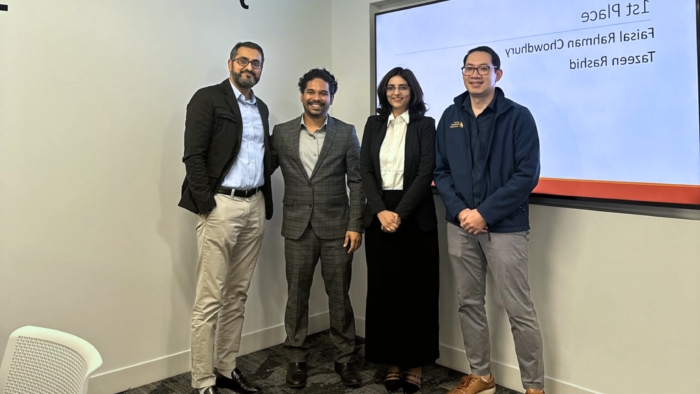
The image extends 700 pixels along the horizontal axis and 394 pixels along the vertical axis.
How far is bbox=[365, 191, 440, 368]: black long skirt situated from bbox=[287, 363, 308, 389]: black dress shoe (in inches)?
18.1

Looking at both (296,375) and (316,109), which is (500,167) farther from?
(296,375)

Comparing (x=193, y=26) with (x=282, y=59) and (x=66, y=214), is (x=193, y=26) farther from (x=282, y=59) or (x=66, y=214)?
(x=66, y=214)

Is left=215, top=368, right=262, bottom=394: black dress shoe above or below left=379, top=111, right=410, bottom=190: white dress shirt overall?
below

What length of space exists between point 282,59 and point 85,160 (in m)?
1.48

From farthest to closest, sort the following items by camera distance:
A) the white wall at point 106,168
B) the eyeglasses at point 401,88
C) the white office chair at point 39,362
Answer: the eyeglasses at point 401,88 < the white wall at point 106,168 < the white office chair at point 39,362

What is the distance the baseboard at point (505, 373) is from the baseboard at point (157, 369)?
3.84 ft

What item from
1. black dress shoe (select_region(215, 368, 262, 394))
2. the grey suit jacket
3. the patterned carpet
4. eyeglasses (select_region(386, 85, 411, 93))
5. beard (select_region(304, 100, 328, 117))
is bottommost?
the patterned carpet

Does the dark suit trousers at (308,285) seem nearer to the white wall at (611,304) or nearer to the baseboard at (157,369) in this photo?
the baseboard at (157,369)

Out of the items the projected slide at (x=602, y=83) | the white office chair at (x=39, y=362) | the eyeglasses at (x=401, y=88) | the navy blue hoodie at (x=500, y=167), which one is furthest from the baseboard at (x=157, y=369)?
the projected slide at (x=602, y=83)

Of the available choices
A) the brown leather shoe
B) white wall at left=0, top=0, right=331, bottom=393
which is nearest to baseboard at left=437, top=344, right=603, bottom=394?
the brown leather shoe

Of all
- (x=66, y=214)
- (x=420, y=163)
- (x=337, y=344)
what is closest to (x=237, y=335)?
(x=337, y=344)

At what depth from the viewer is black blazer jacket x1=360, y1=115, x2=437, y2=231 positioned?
106 inches

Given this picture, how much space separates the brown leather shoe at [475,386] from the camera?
2689 mm

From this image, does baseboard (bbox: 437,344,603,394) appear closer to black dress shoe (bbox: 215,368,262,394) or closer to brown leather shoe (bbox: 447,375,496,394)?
brown leather shoe (bbox: 447,375,496,394)
